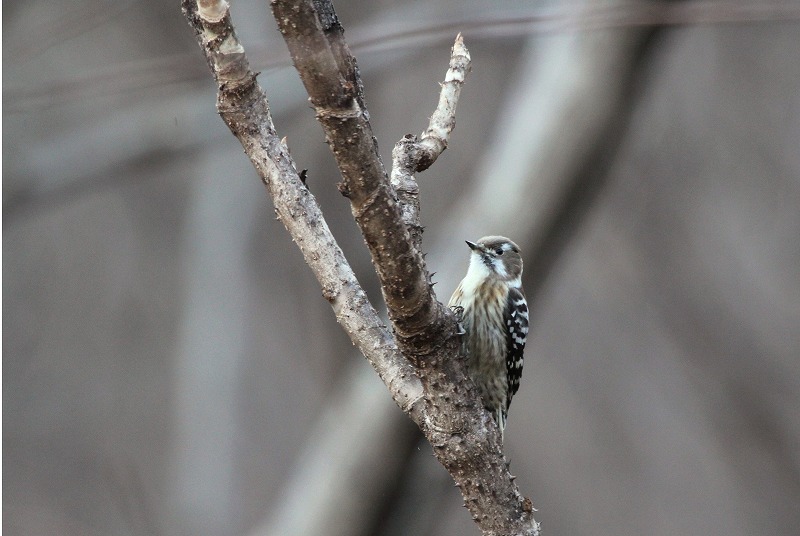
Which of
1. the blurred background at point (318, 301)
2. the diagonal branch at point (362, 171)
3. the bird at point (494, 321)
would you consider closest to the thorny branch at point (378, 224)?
the diagonal branch at point (362, 171)

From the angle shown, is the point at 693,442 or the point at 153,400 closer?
the point at 693,442

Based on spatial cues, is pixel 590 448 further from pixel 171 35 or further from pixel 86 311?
pixel 171 35

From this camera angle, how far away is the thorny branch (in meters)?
1.78

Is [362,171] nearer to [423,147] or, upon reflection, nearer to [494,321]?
[423,147]

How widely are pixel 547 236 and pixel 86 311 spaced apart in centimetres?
577

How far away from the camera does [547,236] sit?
5.20m

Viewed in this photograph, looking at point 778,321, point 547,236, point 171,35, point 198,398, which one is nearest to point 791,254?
point 778,321

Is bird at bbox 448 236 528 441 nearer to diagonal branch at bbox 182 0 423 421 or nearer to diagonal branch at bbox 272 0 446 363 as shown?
diagonal branch at bbox 182 0 423 421

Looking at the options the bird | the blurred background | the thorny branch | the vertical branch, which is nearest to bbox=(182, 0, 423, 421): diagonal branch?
the thorny branch

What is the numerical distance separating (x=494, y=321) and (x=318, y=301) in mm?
5449

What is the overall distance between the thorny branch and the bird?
1487mm

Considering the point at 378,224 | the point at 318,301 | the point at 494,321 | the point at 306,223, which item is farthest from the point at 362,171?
the point at 318,301

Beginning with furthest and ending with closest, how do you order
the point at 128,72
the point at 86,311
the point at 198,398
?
the point at 86,311 < the point at 198,398 < the point at 128,72

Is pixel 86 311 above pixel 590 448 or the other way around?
above
